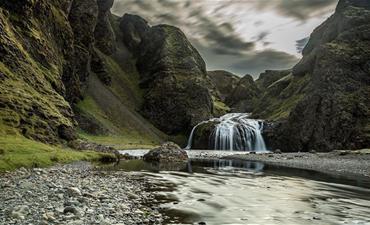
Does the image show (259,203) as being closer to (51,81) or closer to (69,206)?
(69,206)

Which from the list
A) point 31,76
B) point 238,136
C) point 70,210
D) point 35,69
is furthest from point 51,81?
point 70,210

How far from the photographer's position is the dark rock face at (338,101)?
360ft

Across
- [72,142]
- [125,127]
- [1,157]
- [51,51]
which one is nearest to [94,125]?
[125,127]

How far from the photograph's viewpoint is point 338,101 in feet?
379

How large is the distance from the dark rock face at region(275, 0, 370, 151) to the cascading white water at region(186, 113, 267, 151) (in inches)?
316

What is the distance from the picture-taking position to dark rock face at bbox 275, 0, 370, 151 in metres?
110

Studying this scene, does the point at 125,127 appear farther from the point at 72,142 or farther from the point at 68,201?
the point at 68,201

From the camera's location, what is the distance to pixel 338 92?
4665 inches

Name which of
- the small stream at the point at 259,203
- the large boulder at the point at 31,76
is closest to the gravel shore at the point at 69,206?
the small stream at the point at 259,203

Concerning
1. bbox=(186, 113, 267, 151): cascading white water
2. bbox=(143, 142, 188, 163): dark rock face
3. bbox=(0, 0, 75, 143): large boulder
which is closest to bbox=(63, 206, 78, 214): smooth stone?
bbox=(0, 0, 75, 143): large boulder

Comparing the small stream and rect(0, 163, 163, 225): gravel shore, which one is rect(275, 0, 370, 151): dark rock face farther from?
rect(0, 163, 163, 225): gravel shore

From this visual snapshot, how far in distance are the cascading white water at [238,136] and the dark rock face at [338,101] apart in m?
8.03

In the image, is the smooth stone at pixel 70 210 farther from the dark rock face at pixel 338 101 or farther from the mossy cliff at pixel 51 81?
the dark rock face at pixel 338 101

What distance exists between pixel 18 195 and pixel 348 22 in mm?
153067
